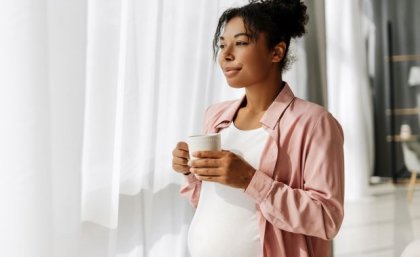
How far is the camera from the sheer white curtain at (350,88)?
437cm

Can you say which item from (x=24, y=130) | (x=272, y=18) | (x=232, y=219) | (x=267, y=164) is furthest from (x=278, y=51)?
(x=24, y=130)

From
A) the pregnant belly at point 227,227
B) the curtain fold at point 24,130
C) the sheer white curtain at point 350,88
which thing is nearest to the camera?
the curtain fold at point 24,130

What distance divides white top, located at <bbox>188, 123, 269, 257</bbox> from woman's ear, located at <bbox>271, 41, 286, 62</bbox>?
17 cm

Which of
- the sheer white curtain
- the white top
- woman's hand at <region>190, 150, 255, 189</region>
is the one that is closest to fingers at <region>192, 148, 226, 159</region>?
woman's hand at <region>190, 150, 255, 189</region>

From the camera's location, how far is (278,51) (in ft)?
3.48

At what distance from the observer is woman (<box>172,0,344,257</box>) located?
0.95 meters

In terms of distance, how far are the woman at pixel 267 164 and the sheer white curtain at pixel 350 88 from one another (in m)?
3.44

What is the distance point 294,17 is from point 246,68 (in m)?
0.18

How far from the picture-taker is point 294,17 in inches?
42.5

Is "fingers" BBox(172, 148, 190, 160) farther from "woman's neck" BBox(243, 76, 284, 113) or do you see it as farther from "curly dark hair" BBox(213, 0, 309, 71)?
"curly dark hair" BBox(213, 0, 309, 71)

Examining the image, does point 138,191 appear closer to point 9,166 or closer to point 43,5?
point 9,166

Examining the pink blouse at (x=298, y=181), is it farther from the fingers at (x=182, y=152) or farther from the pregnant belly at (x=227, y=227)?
the fingers at (x=182, y=152)

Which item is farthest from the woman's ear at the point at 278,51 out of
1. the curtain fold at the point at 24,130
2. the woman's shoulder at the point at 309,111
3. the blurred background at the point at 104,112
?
the curtain fold at the point at 24,130

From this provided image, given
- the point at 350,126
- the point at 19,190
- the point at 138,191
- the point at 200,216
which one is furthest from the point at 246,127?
the point at 350,126
